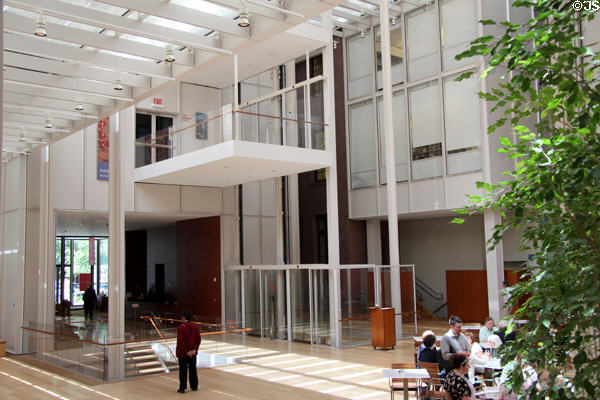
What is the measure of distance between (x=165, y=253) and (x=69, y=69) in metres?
14.3

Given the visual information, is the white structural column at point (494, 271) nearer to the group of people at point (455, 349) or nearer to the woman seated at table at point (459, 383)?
the group of people at point (455, 349)

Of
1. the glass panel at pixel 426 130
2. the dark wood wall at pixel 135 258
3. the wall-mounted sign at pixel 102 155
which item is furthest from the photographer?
the dark wood wall at pixel 135 258

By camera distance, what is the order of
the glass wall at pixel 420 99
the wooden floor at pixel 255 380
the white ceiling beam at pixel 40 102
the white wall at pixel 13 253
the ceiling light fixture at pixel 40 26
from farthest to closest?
the glass wall at pixel 420 99 < the white wall at pixel 13 253 < the white ceiling beam at pixel 40 102 < the wooden floor at pixel 255 380 < the ceiling light fixture at pixel 40 26

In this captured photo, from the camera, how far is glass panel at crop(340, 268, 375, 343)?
15742 millimetres

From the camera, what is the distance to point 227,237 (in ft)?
64.0

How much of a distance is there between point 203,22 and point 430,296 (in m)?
18.0

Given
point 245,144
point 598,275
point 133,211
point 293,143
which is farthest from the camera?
point 133,211

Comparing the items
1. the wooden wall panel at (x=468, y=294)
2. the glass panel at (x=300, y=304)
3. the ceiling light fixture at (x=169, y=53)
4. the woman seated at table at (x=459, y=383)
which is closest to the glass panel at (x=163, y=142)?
the glass panel at (x=300, y=304)

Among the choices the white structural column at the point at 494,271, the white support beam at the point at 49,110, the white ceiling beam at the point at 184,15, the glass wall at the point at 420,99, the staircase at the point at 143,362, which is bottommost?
the staircase at the point at 143,362

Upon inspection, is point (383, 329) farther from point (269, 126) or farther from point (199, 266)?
point (199, 266)

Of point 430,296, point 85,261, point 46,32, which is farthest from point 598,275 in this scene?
point 85,261

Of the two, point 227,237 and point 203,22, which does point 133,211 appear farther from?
point 203,22

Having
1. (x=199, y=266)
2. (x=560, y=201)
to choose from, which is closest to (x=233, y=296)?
(x=199, y=266)

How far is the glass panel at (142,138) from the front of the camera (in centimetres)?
1720
